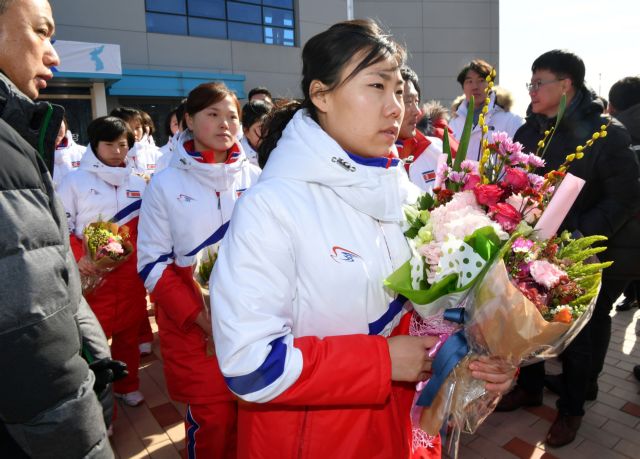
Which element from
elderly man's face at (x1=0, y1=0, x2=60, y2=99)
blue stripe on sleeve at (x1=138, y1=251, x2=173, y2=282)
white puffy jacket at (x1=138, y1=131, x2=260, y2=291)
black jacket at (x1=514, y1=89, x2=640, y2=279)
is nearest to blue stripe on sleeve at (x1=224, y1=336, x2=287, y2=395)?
elderly man's face at (x1=0, y1=0, x2=60, y2=99)

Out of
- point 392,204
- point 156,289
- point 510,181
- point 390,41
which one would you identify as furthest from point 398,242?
point 156,289

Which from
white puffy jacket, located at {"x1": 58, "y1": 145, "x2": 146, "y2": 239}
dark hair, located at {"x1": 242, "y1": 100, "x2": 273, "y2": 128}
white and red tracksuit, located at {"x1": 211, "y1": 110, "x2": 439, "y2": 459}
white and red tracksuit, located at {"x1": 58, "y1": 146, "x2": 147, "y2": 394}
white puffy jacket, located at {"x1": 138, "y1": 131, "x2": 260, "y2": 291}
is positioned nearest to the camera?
white and red tracksuit, located at {"x1": 211, "y1": 110, "x2": 439, "y2": 459}

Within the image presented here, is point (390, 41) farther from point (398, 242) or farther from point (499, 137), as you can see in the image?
point (398, 242)

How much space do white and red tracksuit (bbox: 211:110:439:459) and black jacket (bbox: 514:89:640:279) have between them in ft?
6.38

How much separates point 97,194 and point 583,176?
3645mm

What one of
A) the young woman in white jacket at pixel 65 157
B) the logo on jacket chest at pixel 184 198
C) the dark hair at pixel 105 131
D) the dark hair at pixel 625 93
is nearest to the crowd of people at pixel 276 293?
the logo on jacket chest at pixel 184 198

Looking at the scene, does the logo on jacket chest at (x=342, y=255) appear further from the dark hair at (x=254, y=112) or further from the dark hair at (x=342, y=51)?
the dark hair at (x=254, y=112)

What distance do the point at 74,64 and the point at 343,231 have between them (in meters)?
14.9

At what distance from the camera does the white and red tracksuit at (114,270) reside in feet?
12.5

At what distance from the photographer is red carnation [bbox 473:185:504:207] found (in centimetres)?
147

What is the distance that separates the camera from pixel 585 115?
3172 mm

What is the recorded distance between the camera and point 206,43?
1814 cm

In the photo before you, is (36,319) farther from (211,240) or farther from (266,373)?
(211,240)

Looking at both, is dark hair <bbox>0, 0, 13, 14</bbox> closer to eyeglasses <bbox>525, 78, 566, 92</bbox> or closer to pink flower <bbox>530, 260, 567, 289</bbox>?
pink flower <bbox>530, 260, 567, 289</bbox>
